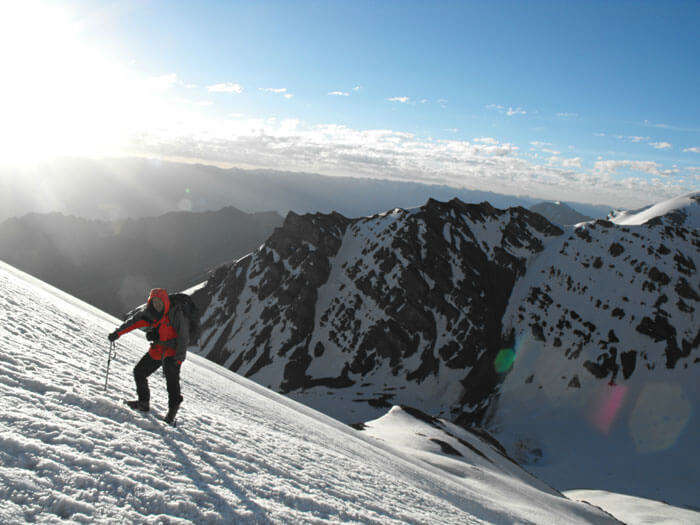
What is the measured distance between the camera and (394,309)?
126 m

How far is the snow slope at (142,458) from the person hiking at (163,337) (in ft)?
2.40

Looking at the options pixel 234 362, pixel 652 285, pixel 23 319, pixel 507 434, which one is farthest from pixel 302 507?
pixel 652 285

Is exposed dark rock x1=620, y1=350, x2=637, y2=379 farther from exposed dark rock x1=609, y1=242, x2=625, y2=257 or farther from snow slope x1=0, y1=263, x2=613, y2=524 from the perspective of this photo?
snow slope x1=0, y1=263, x2=613, y2=524

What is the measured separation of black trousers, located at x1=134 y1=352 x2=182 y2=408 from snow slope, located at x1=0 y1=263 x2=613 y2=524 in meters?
0.49

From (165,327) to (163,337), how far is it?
0.87 ft

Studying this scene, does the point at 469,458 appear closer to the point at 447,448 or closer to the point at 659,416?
the point at 447,448

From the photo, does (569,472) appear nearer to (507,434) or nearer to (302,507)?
(507,434)

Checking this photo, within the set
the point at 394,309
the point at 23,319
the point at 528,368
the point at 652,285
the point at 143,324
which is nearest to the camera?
the point at 143,324

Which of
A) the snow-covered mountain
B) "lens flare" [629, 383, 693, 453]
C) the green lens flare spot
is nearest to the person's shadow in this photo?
the snow-covered mountain

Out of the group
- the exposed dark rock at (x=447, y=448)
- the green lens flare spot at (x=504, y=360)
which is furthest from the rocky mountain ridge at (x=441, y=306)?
the exposed dark rock at (x=447, y=448)

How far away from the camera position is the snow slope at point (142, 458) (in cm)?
490

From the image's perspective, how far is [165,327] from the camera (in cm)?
922

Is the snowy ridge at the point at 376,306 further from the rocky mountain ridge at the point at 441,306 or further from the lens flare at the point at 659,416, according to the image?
the lens flare at the point at 659,416

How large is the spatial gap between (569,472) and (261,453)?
9552 centimetres
